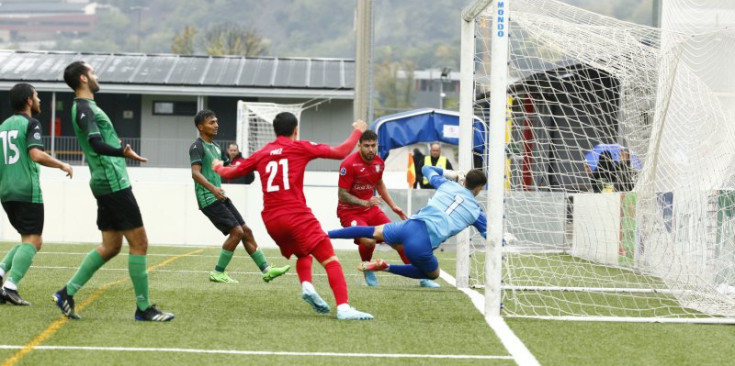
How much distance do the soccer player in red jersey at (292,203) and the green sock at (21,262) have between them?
203 centimetres

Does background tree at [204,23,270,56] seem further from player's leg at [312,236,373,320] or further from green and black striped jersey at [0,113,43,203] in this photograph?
player's leg at [312,236,373,320]

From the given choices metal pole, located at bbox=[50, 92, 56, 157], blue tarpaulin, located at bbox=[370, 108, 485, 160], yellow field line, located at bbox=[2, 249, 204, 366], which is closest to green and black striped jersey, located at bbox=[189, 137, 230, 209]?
yellow field line, located at bbox=[2, 249, 204, 366]

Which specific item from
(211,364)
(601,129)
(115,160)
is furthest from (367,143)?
(211,364)

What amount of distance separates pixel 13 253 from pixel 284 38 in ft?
519

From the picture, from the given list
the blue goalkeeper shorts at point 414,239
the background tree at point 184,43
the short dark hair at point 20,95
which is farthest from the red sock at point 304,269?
the background tree at point 184,43

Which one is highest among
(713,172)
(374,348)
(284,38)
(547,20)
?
(284,38)

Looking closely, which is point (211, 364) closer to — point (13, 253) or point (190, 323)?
point (190, 323)

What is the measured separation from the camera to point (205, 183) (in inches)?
435

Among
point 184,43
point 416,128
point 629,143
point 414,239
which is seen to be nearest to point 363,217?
point 414,239

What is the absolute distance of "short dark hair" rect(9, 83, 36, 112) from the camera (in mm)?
9156

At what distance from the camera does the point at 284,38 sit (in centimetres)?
16562

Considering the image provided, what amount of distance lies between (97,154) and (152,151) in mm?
33231

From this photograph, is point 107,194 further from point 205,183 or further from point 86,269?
point 205,183

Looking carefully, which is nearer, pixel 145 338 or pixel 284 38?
pixel 145 338
